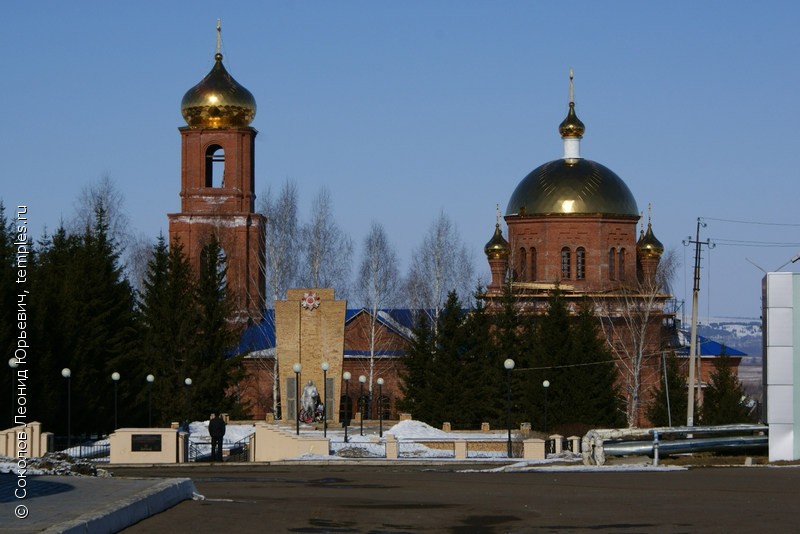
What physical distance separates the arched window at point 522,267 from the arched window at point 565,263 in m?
1.79

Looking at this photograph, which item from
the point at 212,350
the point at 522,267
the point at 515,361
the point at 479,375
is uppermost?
the point at 522,267

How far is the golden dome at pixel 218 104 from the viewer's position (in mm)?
65125

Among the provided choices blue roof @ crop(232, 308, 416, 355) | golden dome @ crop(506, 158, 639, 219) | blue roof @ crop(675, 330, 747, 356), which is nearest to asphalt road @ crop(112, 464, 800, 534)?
blue roof @ crop(232, 308, 416, 355)

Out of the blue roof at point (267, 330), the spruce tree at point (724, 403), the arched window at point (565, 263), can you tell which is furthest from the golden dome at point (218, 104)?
the spruce tree at point (724, 403)

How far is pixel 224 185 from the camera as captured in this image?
65.7 metres

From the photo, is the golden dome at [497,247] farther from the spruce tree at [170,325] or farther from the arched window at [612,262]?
the spruce tree at [170,325]

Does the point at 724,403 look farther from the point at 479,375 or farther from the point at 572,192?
the point at 572,192

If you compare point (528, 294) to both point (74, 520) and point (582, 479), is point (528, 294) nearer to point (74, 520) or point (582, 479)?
point (582, 479)

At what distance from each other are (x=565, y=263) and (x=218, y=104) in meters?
17.2

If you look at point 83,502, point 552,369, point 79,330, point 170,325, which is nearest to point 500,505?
point 83,502

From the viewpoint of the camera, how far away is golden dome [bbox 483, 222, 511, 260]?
67.2 meters

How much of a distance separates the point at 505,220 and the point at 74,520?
193ft

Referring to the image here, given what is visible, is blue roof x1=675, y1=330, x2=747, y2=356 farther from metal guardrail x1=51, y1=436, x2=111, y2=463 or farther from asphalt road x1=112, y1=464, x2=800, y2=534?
asphalt road x1=112, y1=464, x2=800, y2=534

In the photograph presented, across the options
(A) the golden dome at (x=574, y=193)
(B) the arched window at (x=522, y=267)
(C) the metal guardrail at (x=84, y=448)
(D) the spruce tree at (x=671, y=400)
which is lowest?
(C) the metal guardrail at (x=84, y=448)
